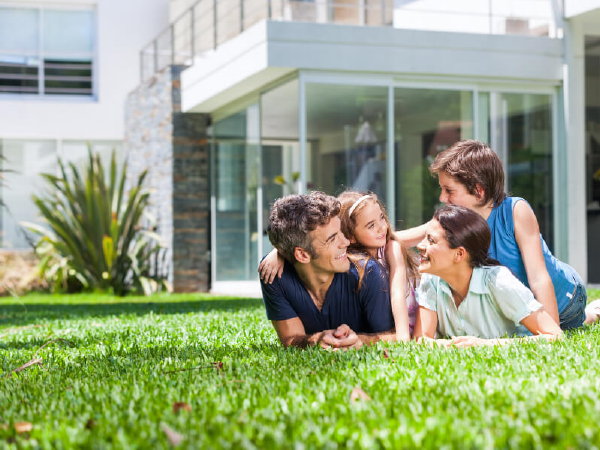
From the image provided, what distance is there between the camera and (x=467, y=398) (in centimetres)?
251

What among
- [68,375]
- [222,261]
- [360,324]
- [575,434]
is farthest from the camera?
[222,261]

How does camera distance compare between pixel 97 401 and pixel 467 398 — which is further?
pixel 97 401

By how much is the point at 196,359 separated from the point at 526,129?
924 cm

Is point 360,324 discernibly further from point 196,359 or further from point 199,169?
point 199,169

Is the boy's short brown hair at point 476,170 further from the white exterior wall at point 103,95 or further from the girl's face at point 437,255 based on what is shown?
the white exterior wall at point 103,95

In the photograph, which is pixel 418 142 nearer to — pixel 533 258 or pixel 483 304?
pixel 533 258

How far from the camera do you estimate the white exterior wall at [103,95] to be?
17516 mm

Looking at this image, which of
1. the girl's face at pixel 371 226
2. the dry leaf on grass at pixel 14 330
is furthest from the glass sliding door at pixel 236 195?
the girl's face at pixel 371 226

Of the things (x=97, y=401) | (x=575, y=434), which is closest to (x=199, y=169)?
(x=97, y=401)

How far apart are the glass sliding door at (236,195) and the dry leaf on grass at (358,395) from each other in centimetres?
1005

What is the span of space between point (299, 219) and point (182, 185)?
423 inches

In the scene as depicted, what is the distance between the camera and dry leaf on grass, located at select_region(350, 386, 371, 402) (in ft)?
8.51

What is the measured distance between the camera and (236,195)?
13703 millimetres

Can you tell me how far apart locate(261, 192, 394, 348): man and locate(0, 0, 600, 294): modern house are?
21.5 ft
